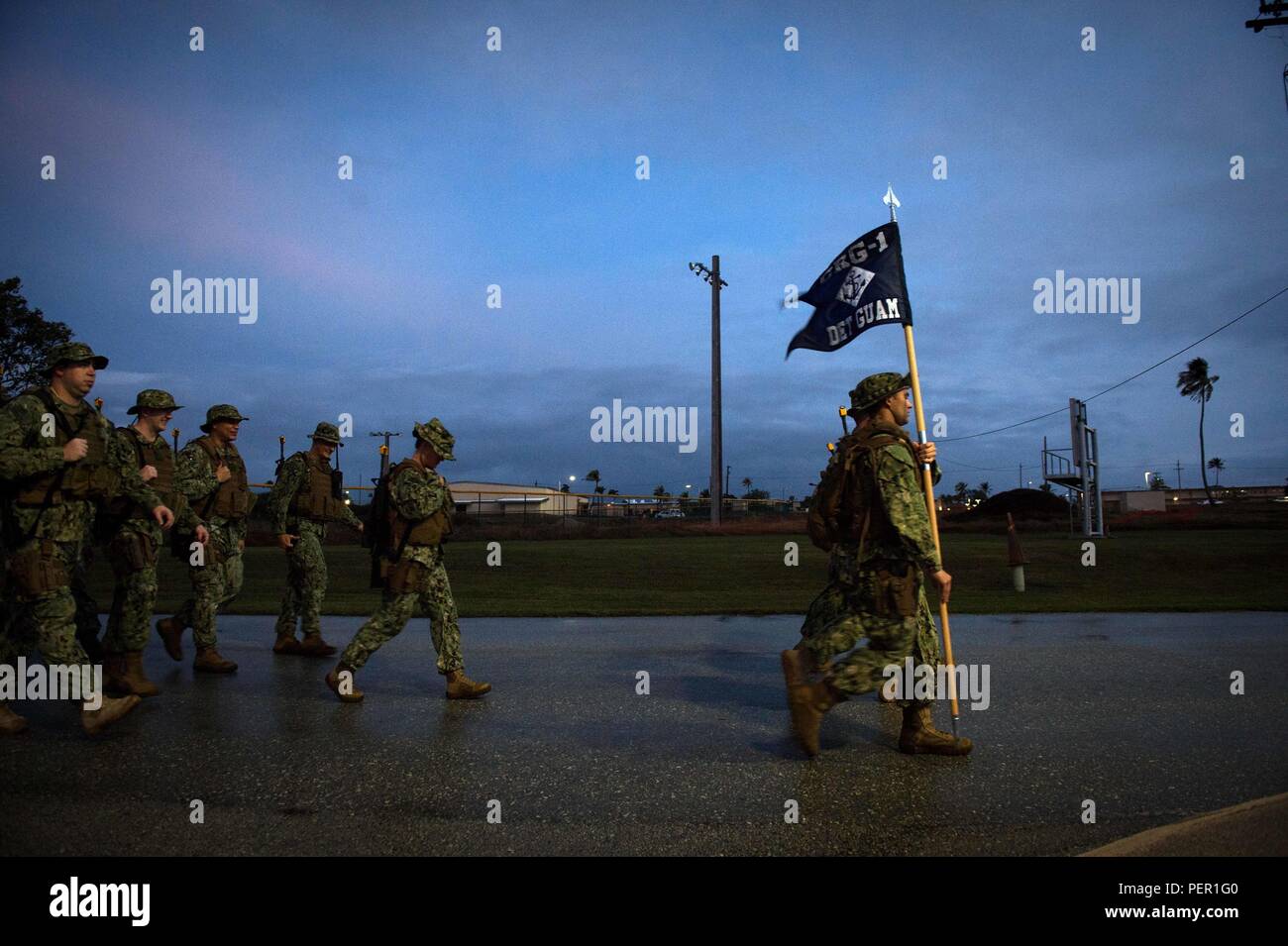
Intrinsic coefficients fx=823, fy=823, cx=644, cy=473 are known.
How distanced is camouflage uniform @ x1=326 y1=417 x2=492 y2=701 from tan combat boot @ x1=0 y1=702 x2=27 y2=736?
192 cm

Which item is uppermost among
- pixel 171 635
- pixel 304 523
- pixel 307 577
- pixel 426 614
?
pixel 304 523

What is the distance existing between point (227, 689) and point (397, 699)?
1.59m

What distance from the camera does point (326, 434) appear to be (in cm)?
906

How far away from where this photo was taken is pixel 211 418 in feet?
27.0

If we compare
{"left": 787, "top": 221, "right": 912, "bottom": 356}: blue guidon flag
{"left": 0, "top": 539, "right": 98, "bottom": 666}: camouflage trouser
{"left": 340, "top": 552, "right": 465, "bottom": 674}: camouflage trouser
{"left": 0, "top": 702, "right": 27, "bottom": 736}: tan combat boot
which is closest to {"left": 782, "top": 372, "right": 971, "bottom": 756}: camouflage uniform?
{"left": 787, "top": 221, "right": 912, "bottom": 356}: blue guidon flag

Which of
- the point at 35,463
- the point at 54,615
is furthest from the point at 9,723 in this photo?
the point at 35,463

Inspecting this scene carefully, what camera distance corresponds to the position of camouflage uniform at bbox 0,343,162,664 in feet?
17.1

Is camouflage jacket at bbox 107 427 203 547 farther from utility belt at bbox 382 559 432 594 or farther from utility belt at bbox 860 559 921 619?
utility belt at bbox 860 559 921 619

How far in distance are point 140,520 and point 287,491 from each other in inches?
71.0

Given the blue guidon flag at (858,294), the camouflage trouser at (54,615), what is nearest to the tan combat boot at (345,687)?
the camouflage trouser at (54,615)

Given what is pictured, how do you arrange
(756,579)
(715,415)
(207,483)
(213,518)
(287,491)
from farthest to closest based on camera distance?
(715,415) → (756,579) → (287,491) → (213,518) → (207,483)

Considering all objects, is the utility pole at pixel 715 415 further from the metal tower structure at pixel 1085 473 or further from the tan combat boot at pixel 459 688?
the tan combat boot at pixel 459 688

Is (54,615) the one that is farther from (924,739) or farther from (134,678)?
(924,739)
